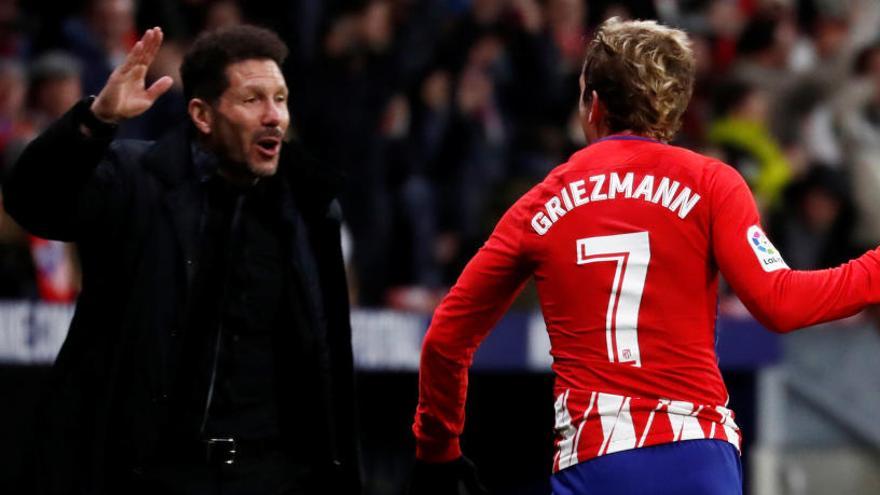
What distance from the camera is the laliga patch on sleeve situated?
3.70m

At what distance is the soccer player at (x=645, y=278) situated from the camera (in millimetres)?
3738

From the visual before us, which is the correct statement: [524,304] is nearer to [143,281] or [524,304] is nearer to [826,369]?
[826,369]

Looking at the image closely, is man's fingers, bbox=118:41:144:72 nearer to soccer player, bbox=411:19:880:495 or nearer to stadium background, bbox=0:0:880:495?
soccer player, bbox=411:19:880:495

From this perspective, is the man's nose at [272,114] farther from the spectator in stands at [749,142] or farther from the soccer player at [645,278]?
the spectator in stands at [749,142]

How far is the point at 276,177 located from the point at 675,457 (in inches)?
67.2

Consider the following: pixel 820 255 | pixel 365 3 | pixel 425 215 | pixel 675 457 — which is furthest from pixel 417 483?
pixel 820 255

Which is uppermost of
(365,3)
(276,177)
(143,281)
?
(365,3)

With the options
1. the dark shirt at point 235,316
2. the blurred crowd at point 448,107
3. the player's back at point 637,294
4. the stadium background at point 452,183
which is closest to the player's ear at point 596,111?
the player's back at point 637,294

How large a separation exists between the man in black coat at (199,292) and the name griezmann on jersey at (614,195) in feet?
3.42

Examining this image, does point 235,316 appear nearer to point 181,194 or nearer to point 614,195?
point 181,194

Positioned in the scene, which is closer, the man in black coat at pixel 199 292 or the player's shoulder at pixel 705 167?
the player's shoulder at pixel 705 167

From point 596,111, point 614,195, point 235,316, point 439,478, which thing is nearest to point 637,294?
point 614,195

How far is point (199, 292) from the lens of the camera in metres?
4.55

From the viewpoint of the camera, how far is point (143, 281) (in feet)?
14.6
